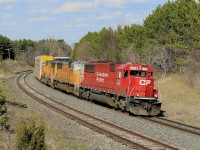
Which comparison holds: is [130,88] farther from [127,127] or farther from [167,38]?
[167,38]

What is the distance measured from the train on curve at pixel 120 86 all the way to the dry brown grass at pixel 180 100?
2.04m

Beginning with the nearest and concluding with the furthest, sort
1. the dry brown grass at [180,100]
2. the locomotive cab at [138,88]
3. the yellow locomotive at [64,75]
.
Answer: the locomotive cab at [138,88] → the dry brown grass at [180,100] → the yellow locomotive at [64,75]

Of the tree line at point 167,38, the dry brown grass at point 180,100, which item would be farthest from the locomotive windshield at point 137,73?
the tree line at point 167,38

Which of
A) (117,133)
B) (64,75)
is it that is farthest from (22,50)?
(117,133)

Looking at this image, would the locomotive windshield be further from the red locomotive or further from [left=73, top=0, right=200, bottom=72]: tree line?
[left=73, top=0, right=200, bottom=72]: tree line

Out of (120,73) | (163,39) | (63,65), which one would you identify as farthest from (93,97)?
(163,39)

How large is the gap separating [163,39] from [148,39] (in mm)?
3220

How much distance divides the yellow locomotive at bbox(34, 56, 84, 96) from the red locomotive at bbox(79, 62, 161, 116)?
7.25 metres

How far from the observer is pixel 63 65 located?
136ft

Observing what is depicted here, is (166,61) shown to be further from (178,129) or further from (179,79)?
(178,129)

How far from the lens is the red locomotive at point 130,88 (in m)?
23.2

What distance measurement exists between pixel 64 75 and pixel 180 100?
15951mm

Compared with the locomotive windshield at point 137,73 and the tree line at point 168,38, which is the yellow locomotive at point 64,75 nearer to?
the tree line at point 168,38

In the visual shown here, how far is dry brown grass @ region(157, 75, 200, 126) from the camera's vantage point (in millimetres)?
23609
